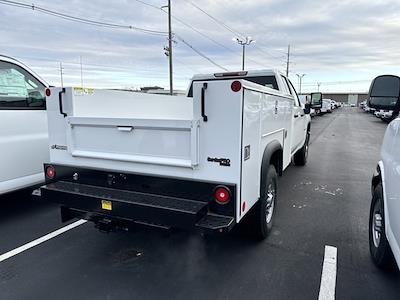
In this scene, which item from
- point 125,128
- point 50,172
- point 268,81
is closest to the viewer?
point 125,128

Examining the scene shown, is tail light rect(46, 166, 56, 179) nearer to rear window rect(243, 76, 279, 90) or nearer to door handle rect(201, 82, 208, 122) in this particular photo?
door handle rect(201, 82, 208, 122)

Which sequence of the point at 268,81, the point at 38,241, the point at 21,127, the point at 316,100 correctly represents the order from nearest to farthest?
the point at 38,241 → the point at 21,127 → the point at 268,81 → the point at 316,100

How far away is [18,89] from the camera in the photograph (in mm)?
4547

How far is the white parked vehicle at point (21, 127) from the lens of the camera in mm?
4305

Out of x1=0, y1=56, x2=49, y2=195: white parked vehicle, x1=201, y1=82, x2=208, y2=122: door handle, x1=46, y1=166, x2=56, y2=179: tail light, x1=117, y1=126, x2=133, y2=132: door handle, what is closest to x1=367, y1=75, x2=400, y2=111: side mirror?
x1=201, y1=82, x2=208, y2=122: door handle

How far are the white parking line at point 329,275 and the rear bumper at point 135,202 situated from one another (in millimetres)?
1070

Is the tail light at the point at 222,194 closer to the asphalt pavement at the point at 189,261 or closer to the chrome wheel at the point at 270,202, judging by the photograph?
the asphalt pavement at the point at 189,261

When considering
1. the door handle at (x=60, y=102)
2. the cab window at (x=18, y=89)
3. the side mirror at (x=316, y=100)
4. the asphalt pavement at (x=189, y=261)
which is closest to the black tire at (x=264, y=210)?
the asphalt pavement at (x=189, y=261)

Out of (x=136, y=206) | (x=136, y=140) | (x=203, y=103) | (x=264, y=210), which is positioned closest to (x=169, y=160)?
(x=136, y=140)

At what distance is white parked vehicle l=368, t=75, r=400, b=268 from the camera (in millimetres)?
2455

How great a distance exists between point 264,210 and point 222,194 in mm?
1022

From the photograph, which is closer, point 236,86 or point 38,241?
point 236,86

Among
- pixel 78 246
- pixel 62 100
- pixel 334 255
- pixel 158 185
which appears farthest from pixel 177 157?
pixel 334 255

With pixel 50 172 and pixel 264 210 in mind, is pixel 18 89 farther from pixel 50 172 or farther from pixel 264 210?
pixel 264 210
